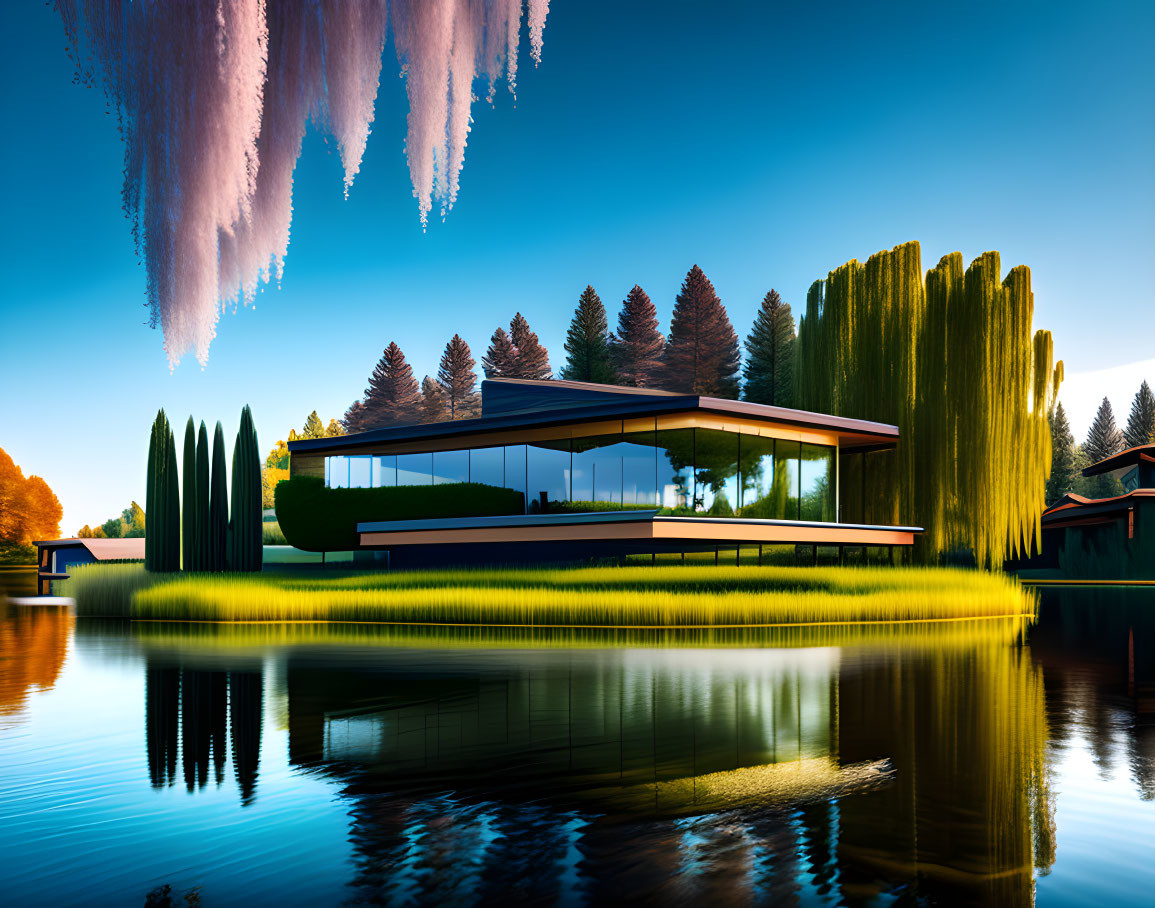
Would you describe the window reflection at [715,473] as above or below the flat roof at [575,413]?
below

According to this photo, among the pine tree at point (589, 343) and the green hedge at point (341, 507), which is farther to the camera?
the pine tree at point (589, 343)

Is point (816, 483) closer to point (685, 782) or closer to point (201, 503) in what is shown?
point (201, 503)

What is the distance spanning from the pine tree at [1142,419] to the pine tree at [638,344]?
141 feet

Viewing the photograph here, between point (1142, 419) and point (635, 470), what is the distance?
71.6 metres

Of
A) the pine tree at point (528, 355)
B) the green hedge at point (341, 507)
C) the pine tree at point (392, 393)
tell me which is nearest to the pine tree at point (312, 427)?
the pine tree at point (392, 393)

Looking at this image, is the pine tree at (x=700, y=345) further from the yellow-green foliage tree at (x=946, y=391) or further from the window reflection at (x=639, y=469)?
the window reflection at (x=639, y=469)

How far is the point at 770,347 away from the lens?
73.8 m

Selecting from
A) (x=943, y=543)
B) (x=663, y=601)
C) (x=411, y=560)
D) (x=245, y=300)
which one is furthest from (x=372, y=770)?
(x=943, y=543)

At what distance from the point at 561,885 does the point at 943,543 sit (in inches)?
1107

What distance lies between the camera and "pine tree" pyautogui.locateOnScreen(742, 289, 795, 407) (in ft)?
241

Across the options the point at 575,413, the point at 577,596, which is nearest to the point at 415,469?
the point at 575,413

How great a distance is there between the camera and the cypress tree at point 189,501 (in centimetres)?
2817

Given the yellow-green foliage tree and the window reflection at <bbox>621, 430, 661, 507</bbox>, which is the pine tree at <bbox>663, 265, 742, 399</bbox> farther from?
the window reflection at <bbox>621, 430, 661, 507</bbox>

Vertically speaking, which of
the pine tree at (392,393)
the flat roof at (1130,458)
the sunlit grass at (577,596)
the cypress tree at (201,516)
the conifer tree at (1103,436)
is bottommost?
the sunlit grass at (577,596)
